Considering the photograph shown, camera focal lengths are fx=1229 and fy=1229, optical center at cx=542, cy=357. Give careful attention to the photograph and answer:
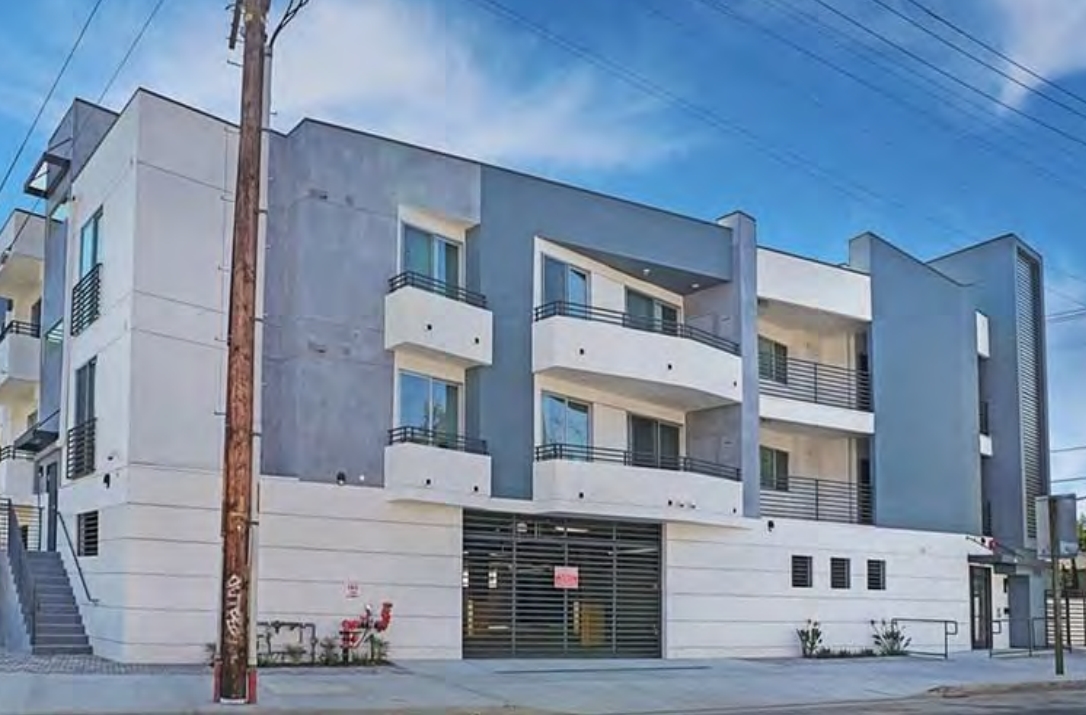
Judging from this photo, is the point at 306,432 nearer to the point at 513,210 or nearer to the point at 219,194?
the point at 219,194

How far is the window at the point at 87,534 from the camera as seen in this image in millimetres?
22125

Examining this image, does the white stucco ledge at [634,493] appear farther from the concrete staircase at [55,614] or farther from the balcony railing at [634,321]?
the concrete staircase at [55,614]

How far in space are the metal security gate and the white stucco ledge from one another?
0.93 metres

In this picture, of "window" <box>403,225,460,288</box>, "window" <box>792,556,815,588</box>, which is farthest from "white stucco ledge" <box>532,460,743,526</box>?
"window" <box>403,225,460,288</box>

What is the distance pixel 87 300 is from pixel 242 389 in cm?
962

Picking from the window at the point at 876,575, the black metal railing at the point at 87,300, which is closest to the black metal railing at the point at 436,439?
the black metal railing at the point at 87,300

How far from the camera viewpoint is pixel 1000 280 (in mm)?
38281

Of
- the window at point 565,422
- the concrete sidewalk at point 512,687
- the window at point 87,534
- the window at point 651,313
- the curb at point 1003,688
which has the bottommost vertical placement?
the curb at point 1003,688

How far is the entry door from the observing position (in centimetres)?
3481

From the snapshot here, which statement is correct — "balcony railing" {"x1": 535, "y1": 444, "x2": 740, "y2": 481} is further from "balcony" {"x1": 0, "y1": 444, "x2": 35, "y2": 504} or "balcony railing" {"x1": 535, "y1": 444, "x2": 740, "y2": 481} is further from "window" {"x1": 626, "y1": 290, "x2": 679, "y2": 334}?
"balcony" {"x1": 0, "y1": 444, "x2": 35, "y2": 504}

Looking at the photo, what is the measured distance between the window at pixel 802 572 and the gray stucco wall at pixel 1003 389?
9801 millimetres

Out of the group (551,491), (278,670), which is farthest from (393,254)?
(278,670)

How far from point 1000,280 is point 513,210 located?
1897cm

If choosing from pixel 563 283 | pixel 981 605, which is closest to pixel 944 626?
pixel 981 605
